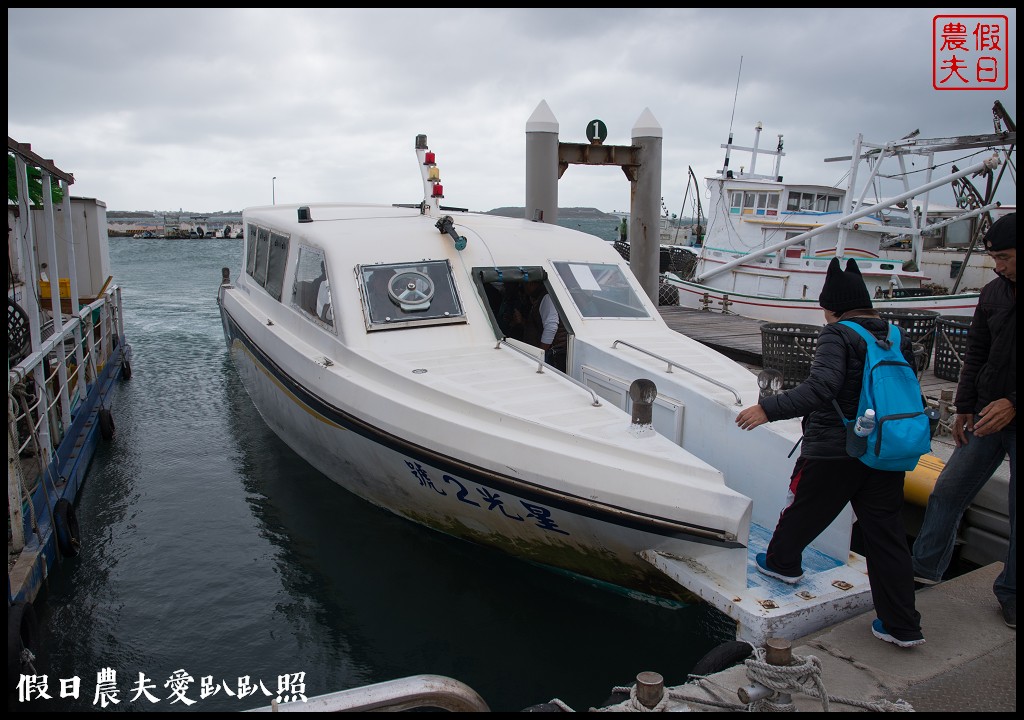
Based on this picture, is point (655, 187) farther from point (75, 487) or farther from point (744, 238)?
point (744, 238)

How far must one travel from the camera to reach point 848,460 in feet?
11.4

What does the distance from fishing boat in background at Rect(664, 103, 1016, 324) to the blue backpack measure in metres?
8.54

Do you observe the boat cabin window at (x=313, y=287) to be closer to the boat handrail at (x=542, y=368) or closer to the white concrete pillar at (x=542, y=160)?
the boat handrail at (x=542, y=368)

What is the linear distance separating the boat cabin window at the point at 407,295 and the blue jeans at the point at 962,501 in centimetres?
374

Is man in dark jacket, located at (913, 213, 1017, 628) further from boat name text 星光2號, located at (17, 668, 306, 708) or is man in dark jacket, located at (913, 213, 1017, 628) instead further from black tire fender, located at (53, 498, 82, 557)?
black tire fender, located at (53, 498, 82, 557)

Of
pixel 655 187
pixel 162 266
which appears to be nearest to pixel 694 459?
pixel 655 187

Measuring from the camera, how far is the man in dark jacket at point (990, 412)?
3.47 metres

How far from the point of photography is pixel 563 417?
15.1 feet

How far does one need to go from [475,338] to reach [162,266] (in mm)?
42928

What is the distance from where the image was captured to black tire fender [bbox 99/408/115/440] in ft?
26.9

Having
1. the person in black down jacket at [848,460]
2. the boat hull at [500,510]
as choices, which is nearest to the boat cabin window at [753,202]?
the boat hull at [500,510]

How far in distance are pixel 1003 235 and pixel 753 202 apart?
17977mm

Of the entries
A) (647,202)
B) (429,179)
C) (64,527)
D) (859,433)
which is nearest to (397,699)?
(859,433)

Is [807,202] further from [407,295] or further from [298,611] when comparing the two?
[298,611]
